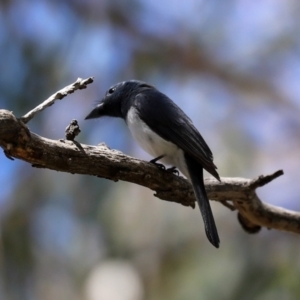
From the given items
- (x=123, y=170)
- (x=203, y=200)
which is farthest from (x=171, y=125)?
(x=123, y=170)

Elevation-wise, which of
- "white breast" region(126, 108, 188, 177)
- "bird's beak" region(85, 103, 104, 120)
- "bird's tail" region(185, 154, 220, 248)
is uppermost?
"bird's beak" region(85, 103, 104, 120)

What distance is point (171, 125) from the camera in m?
2.57

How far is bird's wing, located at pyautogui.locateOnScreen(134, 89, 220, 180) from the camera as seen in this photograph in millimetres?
2395

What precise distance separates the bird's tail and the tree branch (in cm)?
5

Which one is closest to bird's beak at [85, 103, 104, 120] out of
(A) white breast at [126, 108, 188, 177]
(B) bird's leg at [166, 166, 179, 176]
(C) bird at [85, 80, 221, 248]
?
(C) bird at [85, 80, 221, 248]

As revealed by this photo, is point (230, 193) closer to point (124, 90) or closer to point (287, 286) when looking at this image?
point (124, 90)

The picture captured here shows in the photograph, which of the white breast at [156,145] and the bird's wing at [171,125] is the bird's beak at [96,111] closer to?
the bird's wing at [171,125]

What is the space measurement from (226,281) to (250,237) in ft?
1.75

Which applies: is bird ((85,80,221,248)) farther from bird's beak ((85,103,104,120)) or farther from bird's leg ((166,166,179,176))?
bird's beak ((85,103,104,120))

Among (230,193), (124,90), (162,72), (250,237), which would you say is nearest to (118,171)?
(230,193)

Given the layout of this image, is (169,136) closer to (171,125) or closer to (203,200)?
(171,125)

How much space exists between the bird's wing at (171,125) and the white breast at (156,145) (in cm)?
2

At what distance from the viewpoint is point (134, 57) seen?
5.06 metres

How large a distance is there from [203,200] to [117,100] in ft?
3.52
